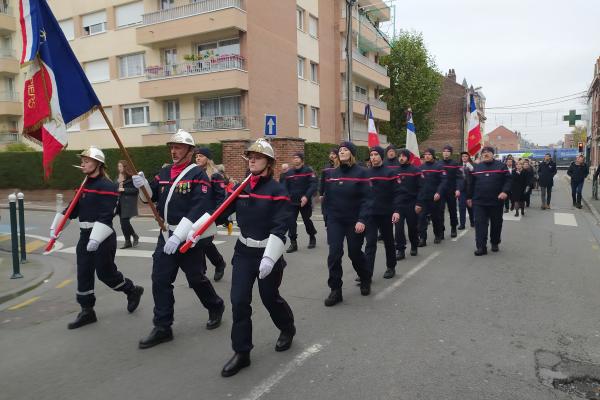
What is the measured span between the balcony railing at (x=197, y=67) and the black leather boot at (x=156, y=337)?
1980cm

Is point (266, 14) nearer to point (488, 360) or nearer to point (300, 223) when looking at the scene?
point (300, 223)

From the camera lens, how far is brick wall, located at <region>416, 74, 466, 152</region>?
53.5 metres

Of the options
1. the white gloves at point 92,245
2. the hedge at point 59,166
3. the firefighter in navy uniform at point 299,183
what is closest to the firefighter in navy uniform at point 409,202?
the firefighter in navy uniform at point 299,183

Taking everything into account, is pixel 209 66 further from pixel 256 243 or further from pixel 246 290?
pixel 246 290

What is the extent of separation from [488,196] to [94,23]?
27.3 metres

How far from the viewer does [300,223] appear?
45.6ft

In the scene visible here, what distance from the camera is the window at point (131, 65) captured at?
27.2 metres

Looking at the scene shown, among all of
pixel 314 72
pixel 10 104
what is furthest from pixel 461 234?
pixel 10 104

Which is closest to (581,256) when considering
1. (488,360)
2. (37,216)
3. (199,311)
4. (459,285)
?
(459,285)

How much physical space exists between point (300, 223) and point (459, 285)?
7.67 meters

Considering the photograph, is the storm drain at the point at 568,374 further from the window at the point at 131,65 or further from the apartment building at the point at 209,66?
the window at the point at 131,65

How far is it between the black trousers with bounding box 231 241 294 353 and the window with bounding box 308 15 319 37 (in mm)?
27972

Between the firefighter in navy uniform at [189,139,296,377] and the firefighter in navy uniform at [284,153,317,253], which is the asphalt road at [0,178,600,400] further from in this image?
the firefighter in navy uniform at [284,153,317,253]

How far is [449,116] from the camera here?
54.2 meters
